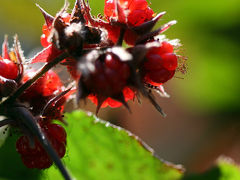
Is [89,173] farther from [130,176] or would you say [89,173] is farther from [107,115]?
[107,115]

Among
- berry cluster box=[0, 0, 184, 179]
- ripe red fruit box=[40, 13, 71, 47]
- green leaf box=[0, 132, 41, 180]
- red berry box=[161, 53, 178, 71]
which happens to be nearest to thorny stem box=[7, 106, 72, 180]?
berry cluster box=[0, 0, 184, 179]

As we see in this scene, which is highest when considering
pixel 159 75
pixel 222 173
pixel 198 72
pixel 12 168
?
pixel 159 75

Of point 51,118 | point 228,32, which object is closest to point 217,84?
point 228,32

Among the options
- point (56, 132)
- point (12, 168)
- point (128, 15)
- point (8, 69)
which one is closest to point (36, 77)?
point (8, 69)

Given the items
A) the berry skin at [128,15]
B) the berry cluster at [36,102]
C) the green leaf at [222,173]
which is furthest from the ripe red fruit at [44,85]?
the green leaf at [222,173]

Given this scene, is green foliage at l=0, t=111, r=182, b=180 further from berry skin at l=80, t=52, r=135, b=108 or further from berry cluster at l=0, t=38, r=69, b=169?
berry skin at l=80, t=52, r=135, b=108

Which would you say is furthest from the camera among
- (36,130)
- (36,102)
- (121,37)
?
(36,102)

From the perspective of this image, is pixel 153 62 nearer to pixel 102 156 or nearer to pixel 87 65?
pixel 87 65

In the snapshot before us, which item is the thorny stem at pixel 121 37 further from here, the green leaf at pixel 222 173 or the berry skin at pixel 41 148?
the green leaf at pixel 222 173
